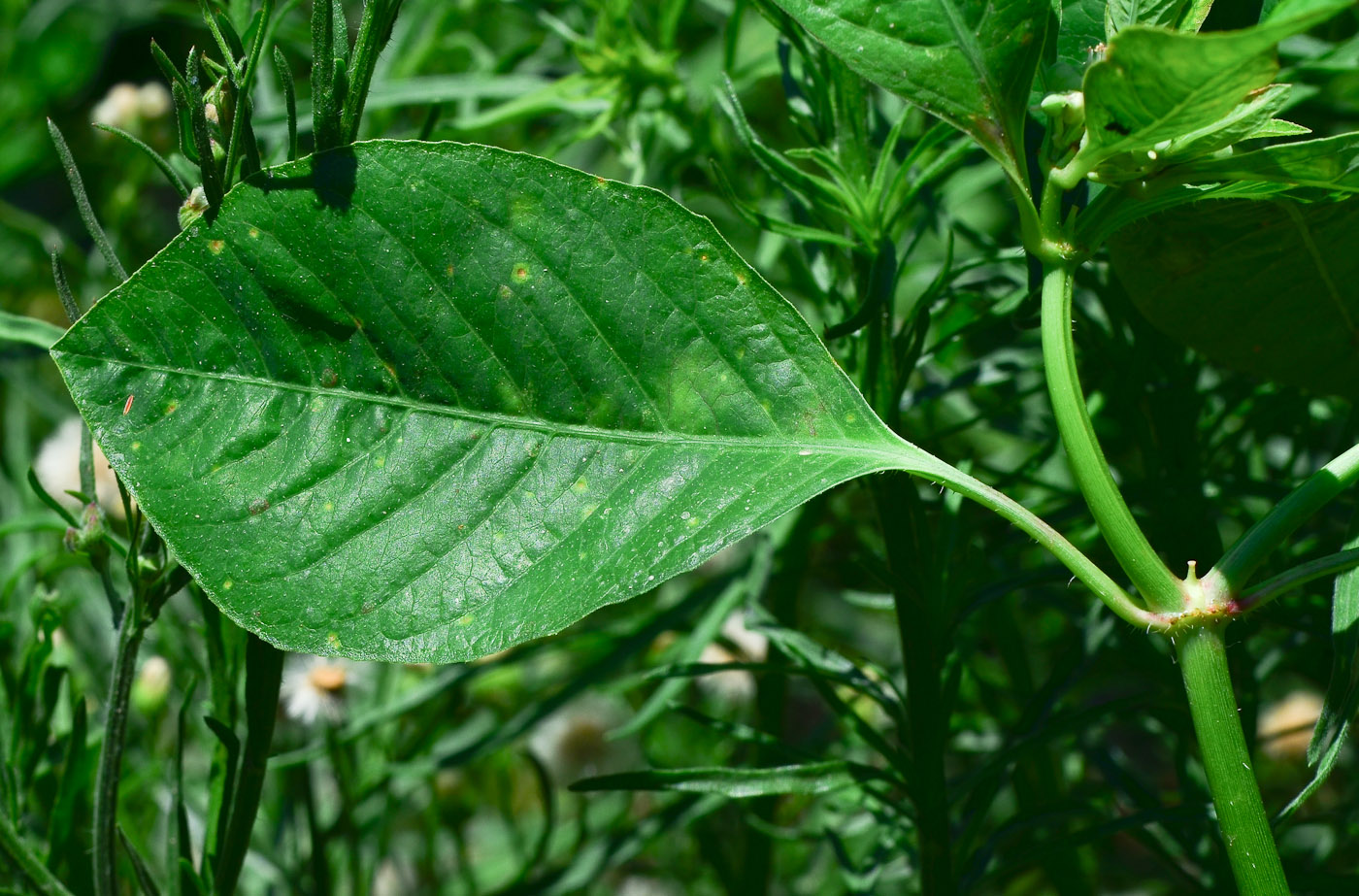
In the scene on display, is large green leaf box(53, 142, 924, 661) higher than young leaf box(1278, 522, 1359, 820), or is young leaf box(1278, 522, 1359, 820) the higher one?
large green leaf box(53, 142, 924, 661)

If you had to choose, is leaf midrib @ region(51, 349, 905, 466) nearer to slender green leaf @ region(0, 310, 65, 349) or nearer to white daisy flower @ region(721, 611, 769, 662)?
slender green leaf @ region(0, 310, 65, 349)

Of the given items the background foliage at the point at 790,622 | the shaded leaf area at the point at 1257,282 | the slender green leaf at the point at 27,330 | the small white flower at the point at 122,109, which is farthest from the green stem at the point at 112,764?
the small white flower at the point at 122,109

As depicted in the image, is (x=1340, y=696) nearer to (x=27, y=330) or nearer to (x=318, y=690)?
(x=27, y=330)

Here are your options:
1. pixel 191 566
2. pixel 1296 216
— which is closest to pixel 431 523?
pixel 191 566

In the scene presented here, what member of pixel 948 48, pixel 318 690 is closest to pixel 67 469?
pixel 318 690

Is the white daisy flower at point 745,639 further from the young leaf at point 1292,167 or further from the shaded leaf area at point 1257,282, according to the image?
the young leaf at point 1292,167

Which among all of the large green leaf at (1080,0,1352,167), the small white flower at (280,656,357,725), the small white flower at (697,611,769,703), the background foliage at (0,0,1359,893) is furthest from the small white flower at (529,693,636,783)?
the large green leaf at (1080,0,1352,167)
